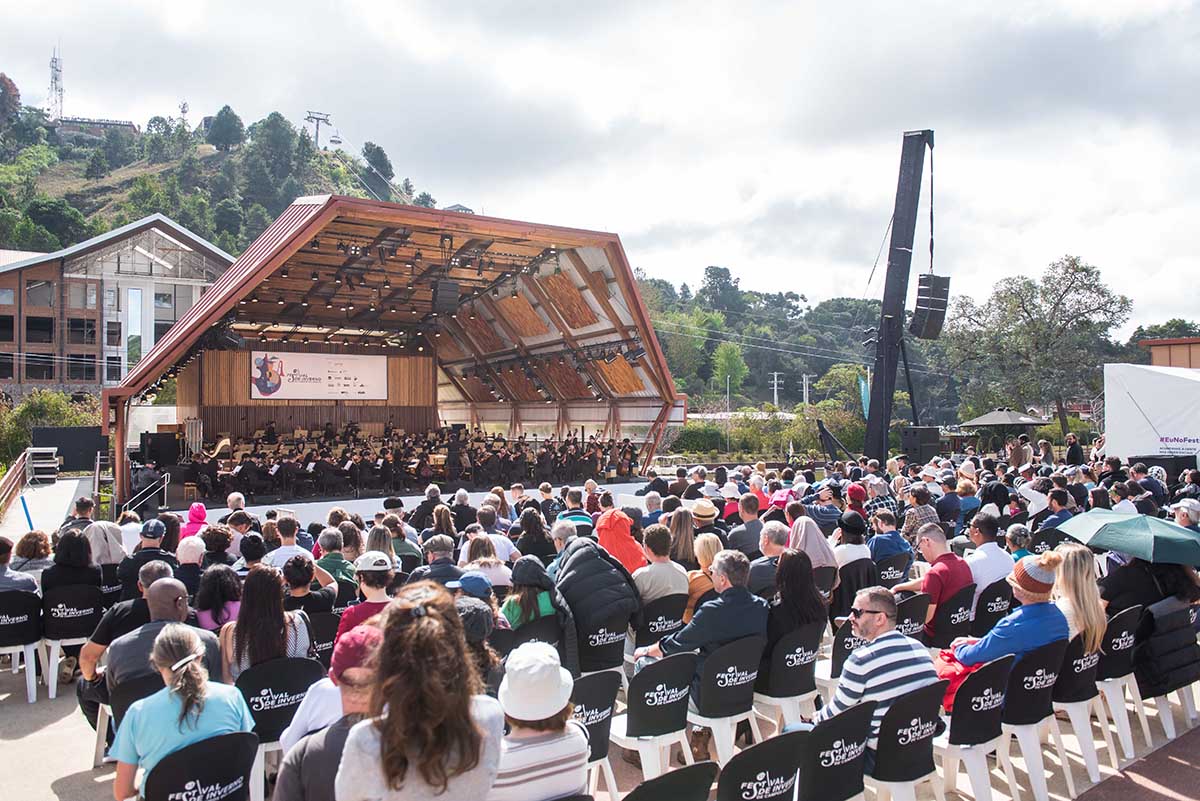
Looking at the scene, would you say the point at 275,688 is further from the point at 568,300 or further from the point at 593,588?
the point at 568,300

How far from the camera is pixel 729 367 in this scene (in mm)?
58188

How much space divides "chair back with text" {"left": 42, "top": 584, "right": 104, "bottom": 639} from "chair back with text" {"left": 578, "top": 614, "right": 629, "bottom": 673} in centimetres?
323

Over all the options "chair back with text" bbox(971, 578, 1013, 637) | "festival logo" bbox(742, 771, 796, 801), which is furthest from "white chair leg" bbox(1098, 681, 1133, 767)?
"festival logo" bbox(742, 771, 796, 801)

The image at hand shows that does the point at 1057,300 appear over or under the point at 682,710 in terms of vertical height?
over

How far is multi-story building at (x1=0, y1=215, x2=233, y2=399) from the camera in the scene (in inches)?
1401

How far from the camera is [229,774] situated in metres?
2.54

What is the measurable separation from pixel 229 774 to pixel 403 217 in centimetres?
1280

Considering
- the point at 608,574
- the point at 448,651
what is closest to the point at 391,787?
the point at 448,651

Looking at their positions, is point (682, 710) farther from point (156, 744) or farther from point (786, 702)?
point (156, 744)

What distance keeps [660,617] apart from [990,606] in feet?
6.68

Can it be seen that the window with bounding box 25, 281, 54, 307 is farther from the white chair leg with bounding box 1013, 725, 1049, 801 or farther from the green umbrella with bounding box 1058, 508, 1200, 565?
the white chair leg with bounding box 1013, 725, 1049, 801

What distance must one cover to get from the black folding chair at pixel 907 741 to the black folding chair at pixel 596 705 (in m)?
1.02

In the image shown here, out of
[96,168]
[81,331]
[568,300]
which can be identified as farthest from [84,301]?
[96,168]

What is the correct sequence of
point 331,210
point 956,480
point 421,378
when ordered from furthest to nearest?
point 421,378, point 331,210, point 956,480
